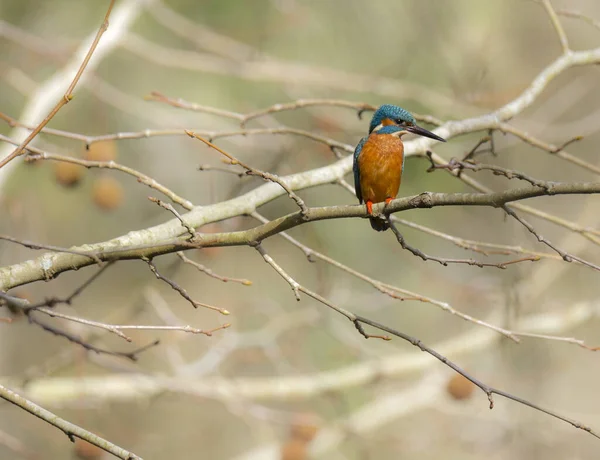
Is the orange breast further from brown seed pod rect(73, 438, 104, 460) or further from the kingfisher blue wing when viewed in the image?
brown seed pod rect(73, 438, 104, 460)

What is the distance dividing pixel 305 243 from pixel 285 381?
1.94 metres

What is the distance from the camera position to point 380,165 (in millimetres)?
3094

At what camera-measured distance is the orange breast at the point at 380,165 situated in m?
3.09

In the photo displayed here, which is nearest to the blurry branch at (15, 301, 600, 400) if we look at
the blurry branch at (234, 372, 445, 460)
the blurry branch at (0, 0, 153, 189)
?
the blurry branch at (234, 372, 445, 460)

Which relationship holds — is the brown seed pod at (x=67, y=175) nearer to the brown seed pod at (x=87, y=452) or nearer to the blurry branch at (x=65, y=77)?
the blurry branch at (x=65, y=77)

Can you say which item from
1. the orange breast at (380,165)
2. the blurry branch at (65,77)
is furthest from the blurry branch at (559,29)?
the blurry branch at (65,77)

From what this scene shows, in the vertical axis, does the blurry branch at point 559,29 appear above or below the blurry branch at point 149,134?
above

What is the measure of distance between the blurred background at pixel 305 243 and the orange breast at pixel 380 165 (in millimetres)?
685

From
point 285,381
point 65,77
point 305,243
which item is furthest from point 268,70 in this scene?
point 285,381

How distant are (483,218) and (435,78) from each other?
1795 millimetres

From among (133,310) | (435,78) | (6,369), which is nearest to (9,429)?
(6,369)

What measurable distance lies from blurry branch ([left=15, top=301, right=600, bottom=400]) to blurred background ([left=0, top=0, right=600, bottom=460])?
0.06ft

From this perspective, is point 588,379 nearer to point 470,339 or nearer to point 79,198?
point 470,339

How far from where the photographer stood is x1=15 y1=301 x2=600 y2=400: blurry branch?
169 inches
